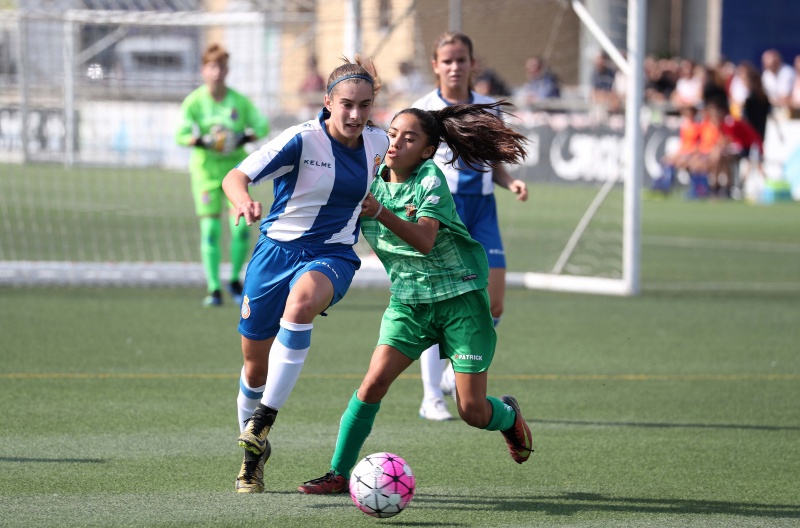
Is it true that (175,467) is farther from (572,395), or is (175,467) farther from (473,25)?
(473,25)

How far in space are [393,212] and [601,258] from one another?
866cm

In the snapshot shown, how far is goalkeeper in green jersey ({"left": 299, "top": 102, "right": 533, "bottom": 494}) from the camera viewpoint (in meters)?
5.45

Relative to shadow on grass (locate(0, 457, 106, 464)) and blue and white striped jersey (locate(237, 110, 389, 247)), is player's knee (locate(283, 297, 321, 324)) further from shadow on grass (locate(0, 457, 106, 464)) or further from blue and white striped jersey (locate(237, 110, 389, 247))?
shadow on grass (locate(0, 457, 106, 464))

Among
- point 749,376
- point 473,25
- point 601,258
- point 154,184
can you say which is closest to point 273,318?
point 749,376

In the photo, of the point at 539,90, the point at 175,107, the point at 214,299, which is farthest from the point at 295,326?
the point at 539,90

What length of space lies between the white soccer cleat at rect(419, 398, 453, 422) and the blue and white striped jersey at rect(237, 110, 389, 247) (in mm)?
1788

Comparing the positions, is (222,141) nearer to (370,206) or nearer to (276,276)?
(276,276)

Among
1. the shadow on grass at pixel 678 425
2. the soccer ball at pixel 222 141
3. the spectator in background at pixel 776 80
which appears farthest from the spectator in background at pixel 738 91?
the shadow on grass at pixel 678 425

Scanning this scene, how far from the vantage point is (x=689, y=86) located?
86.9ft

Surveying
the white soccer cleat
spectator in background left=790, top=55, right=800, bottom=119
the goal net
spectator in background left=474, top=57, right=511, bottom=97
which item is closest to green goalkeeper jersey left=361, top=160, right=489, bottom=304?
the white soccer cleat

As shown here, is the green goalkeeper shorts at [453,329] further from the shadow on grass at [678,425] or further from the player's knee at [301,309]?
the shadow on grass at [678,425]

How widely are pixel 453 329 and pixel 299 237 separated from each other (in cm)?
82

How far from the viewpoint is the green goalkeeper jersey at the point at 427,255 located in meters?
5.43

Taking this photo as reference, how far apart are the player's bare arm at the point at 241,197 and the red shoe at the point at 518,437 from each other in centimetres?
152
